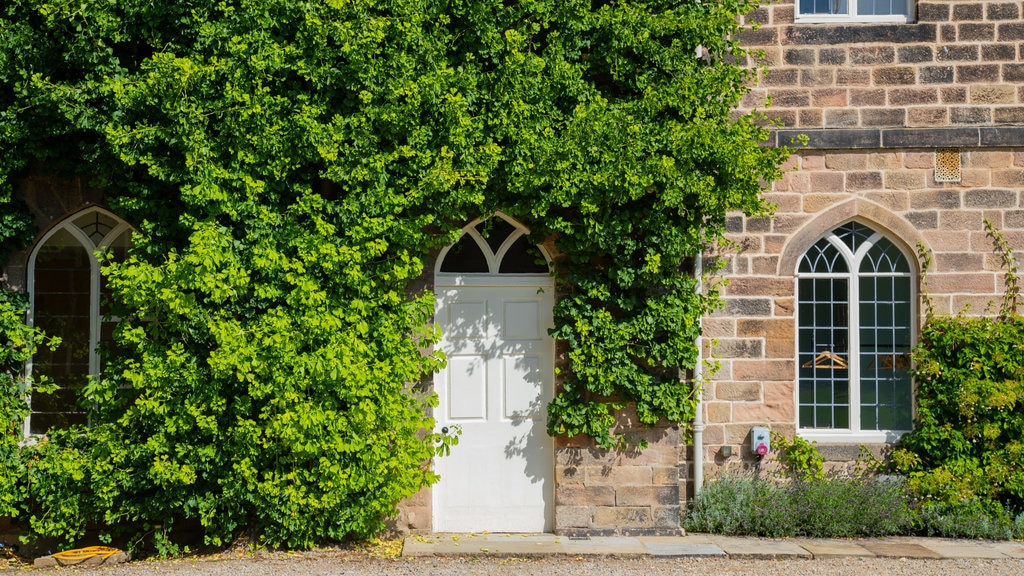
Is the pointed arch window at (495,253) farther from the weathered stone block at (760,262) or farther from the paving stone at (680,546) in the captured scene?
the paving stone at (680,546)

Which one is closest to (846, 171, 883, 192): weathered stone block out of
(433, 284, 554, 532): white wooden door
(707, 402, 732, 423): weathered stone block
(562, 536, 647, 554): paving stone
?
(707, 402, 732, 423): weathered stone block

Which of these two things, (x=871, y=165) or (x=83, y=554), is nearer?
(x=83, y=554)

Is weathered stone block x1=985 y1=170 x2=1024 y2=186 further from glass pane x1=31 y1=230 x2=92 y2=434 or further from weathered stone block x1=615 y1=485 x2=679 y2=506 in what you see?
glass pane x1=31 y1=230 x2=92 y2=434

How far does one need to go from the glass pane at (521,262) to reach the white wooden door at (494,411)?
16 cm

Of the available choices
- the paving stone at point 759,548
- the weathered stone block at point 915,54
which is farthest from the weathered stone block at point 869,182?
the paving stone at point 759,548

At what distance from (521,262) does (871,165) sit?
332cm

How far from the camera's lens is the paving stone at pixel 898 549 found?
713 cm

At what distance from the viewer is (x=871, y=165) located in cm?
819

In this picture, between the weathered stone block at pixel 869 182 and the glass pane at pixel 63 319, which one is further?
the weathered stone block at pixel 869 182

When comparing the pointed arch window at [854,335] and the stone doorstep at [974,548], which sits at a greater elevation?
the pointed arch window at [854,335]

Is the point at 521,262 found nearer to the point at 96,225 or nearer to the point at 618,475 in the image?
the point at 618,475

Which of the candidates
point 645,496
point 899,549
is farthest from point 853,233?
point 645,496

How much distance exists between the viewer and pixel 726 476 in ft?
26.4

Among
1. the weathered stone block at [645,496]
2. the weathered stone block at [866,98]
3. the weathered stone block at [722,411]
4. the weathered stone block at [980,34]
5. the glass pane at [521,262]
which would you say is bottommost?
the weathered stone block at [645,496]
